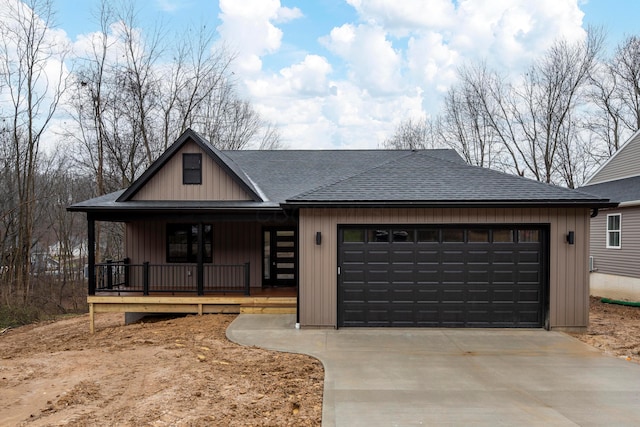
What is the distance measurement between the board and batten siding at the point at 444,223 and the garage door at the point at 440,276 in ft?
0.65

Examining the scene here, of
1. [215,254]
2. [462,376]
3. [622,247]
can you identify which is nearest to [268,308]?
[215,254]

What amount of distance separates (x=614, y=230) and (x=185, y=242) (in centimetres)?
1464

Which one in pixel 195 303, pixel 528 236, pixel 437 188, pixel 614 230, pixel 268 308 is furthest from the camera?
pixel 614 230

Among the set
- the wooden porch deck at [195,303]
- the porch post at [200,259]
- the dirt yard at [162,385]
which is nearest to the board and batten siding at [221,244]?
the wooden porch deck at [195,303]

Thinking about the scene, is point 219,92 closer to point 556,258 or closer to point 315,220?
point 315,220

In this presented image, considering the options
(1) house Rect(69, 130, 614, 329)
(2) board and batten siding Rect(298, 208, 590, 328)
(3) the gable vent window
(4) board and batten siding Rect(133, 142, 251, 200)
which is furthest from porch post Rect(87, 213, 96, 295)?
(2) board and batten siding Rect(298, 208, 590, 328)

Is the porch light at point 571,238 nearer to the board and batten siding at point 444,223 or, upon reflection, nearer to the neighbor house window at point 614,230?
the board and batten siding at point 444,223

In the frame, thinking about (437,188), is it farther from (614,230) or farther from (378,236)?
(614,230)

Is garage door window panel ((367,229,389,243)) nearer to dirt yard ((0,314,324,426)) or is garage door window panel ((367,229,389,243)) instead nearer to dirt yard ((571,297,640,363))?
dirt yard ((0,314,324,426))

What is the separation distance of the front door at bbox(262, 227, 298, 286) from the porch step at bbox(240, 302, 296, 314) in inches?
75.6

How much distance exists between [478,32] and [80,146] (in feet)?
67.1

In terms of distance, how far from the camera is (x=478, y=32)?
18.5 meters

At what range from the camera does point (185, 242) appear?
12297 millimetres

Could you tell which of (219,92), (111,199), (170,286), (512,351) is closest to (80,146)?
(219,92)
